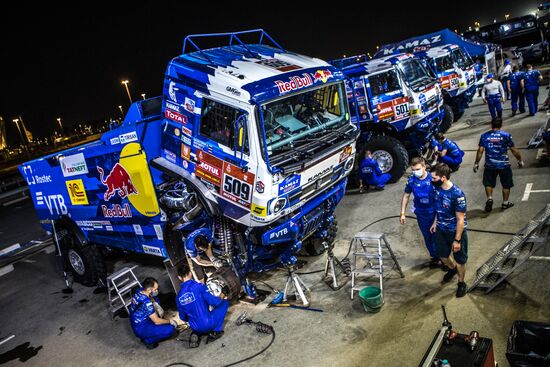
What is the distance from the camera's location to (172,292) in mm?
7098

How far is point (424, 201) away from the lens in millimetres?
5527

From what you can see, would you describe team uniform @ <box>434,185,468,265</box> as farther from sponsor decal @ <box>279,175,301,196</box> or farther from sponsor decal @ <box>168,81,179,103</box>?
sponsor decal @ <box>168,81,179,103</box>

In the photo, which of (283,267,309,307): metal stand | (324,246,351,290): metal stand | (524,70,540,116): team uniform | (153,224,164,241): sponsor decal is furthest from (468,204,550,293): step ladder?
(524,70,540,116): team uniform

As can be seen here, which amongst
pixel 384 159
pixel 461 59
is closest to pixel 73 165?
pixel 384 159

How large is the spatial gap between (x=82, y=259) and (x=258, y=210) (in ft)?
15.3

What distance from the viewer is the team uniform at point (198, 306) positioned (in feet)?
17.1

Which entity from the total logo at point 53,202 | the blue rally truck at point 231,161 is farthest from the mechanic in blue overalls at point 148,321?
the total logo at point 53,202

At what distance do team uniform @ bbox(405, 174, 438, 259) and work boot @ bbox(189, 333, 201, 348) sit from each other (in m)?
3.56

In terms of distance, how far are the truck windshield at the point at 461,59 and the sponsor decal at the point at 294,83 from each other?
10682 mm

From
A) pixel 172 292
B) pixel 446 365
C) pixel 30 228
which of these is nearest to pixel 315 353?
pixel 446 365

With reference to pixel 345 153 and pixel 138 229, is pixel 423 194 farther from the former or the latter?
pixel 138 229

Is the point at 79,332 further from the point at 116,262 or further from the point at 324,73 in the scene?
the point at 324,73

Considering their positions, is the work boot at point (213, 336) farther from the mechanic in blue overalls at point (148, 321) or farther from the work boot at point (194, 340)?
the mechanic in blue overalls at point (148, 321)

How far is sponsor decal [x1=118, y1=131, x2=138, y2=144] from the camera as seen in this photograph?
613cm
